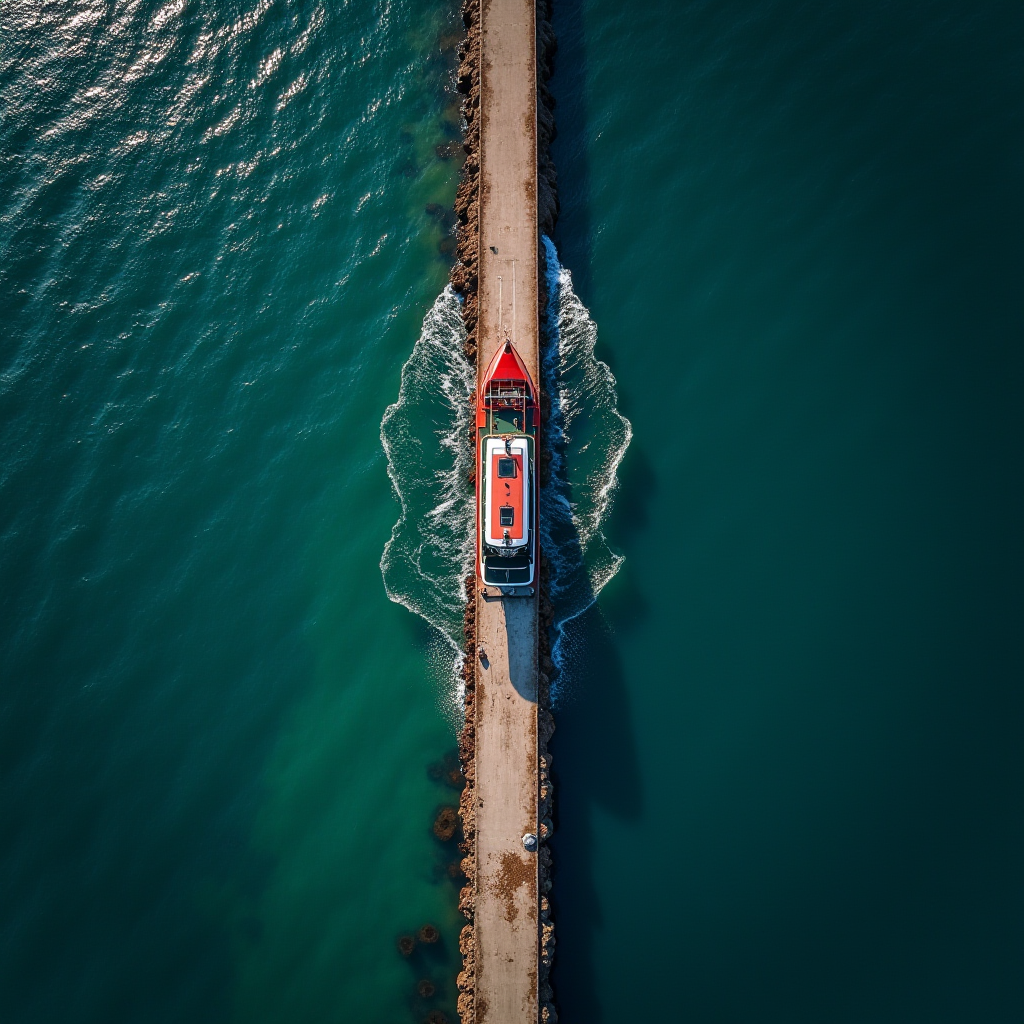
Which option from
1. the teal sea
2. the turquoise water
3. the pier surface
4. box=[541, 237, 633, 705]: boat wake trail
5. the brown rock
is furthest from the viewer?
box=[541, 237, 633, 705]: boat wake trail

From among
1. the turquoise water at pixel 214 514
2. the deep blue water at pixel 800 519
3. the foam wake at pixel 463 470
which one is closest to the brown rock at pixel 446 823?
the turquoise water at pixel 214 514

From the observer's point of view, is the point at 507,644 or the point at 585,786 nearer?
the point at 507,644

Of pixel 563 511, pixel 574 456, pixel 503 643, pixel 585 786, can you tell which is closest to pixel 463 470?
pixel 563 511

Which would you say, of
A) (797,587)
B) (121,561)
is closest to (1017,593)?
(797,587)

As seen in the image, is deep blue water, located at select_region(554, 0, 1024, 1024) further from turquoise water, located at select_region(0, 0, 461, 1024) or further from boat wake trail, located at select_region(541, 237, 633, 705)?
turquoise water, located at select_region(0, 0, 461, 1024)

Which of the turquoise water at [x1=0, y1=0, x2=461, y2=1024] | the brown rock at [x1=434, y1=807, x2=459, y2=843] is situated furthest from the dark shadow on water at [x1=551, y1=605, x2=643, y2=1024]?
the turquoise water at [x1=0, y1=0, x2=461, y2=1024]

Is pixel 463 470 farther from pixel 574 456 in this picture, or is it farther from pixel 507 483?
pixel 574 456
